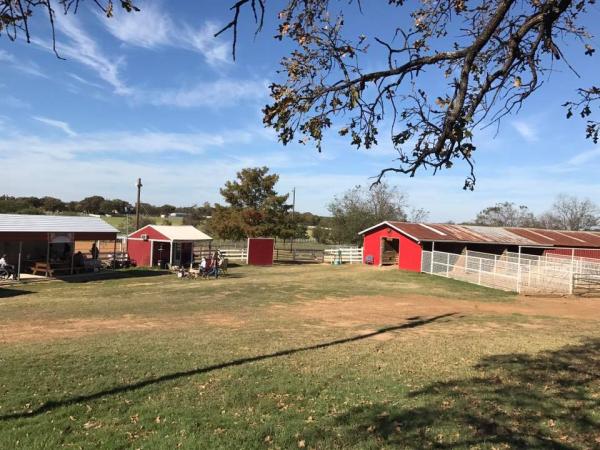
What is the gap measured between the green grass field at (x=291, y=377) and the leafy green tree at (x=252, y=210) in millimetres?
26703

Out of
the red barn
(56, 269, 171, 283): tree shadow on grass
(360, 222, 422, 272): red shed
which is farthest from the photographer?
the red barn

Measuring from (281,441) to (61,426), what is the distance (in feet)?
8.96

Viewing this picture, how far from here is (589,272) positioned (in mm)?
27281

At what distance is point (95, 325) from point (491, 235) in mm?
32734

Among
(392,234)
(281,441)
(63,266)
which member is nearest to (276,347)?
(281,441)

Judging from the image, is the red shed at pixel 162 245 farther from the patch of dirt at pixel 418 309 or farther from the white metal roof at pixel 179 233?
the patch of dirt at pixel 418 309

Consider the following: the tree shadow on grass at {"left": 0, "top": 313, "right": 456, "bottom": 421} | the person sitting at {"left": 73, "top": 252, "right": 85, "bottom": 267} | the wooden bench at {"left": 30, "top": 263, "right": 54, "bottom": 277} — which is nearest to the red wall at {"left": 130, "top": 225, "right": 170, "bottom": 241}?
the person sitting at {"left": 73, "top": 252, "right": 85, "bottom": 267}

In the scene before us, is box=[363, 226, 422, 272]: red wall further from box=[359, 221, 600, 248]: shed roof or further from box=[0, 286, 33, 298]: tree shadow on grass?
box=[0, 286, 33, 298]: tree shadow on grass

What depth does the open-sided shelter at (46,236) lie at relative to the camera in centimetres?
2555

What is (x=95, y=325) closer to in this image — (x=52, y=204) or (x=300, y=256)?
(x=300, y=256)

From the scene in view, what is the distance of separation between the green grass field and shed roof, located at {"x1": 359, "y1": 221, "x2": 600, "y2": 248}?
55.1 ft

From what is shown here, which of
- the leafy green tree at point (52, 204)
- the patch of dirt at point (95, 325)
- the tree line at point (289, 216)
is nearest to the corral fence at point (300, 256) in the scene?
the tree line at point (289, 216)

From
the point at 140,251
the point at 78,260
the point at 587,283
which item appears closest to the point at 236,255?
the point at 140,251

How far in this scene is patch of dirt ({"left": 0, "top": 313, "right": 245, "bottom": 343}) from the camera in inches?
487
